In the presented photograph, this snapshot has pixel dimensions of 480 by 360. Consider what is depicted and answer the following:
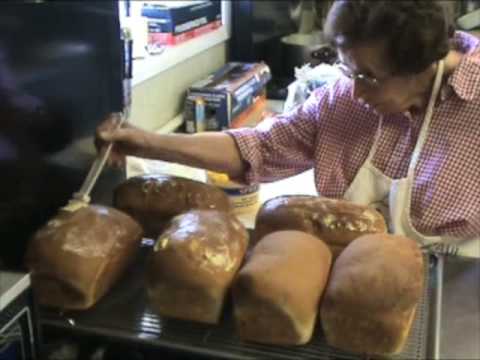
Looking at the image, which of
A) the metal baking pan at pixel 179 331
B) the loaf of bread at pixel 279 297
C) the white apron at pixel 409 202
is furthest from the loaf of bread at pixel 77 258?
the white apron at pixel 409 202

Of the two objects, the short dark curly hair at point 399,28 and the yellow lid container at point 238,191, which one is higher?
the short dark curly hair at point 399,28

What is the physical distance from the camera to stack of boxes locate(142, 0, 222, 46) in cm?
171

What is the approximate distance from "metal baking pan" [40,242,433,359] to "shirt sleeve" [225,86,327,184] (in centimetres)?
49

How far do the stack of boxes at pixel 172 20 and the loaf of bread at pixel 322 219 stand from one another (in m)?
1.01

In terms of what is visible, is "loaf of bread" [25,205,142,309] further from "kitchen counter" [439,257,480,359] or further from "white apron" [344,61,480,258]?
"white apron" [344,61,480,258]

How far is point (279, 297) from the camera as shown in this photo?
0.64 metres

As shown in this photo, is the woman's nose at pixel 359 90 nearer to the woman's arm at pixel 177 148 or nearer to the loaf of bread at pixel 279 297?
the woman's arm at pixel 177 148

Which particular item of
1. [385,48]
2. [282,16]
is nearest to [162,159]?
[385,48]

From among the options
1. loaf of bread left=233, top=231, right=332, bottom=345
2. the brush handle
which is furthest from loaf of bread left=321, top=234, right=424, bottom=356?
the brush handle

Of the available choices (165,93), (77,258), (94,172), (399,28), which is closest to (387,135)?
(399,28)

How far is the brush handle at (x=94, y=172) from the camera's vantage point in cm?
86

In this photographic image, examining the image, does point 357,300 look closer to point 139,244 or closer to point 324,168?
point 139,244

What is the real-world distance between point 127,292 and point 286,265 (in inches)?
8.0

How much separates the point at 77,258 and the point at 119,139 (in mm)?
320
